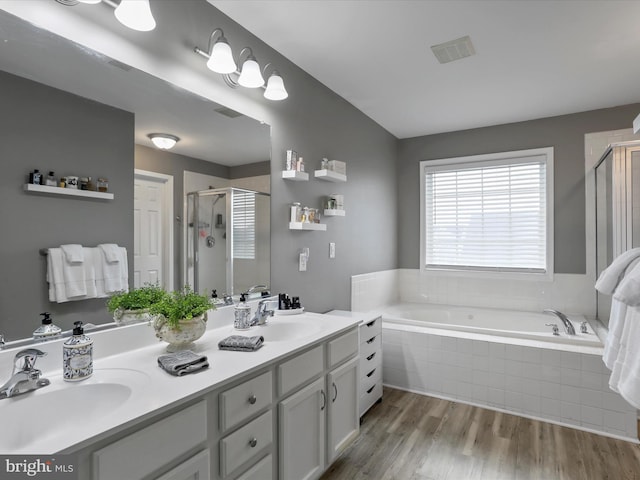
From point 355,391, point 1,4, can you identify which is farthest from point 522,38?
point 1,4

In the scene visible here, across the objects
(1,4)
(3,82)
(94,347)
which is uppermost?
(1,4)

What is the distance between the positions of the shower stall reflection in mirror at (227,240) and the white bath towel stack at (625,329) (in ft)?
6.07

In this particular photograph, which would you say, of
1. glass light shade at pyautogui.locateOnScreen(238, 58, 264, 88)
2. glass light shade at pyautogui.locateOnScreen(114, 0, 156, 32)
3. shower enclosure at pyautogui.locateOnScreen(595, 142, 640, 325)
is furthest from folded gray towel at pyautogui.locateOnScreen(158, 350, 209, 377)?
shower enclosure at pyautogui.locateOnScreen(595, 142, 640, 325)

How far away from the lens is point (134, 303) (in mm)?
1588

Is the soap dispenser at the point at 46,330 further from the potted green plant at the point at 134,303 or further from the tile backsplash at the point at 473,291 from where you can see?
the tile backsplash at the point at 473,291

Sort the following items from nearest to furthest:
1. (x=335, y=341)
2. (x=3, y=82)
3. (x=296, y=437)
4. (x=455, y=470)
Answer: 1. (x=3, y=82)
2. (x=296, y=437)
3. (x=335, y=341)
4. (x=455, y=470)

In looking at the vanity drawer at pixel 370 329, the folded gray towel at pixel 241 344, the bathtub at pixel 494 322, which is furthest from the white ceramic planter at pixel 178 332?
the bathtub at pixel 494 322

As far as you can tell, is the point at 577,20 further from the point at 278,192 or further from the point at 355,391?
the point at 355,391

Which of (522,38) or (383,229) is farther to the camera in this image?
(383,229)

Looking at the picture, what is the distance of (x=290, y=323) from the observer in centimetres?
212

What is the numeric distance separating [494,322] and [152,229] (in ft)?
11.3

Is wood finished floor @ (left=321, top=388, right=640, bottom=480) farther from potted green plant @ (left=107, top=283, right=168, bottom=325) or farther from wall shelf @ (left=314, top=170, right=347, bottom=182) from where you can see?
wall shelf @ (left=314, top=170, right=347, bottom=182)

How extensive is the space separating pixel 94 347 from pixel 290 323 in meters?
→ 1.00

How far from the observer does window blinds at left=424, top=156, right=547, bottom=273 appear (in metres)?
3.83
